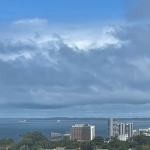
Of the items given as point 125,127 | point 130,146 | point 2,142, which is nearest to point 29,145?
point 2,142

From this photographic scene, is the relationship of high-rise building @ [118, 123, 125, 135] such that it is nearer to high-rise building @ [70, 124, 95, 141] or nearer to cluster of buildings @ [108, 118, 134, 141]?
cluster of buildings @ [108, 118, 134, 141]

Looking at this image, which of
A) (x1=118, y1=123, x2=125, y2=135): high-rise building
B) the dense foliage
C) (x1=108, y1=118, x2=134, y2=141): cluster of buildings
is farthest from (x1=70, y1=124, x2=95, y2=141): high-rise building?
the dense foliage

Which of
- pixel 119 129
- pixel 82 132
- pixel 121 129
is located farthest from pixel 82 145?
pixel 119 129

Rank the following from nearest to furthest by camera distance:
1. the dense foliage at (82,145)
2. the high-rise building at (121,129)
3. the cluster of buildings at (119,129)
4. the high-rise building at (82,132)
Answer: the dense foliage at (82,145), the high-rise building at (82,132), the cluster of buildings at (119,129), the high-rise building at (121,129)

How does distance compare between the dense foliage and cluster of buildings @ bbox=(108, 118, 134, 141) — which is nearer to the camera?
the dense foliage

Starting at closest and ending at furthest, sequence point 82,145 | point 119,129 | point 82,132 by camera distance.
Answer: point 82,145
point 82,132
point 119,129

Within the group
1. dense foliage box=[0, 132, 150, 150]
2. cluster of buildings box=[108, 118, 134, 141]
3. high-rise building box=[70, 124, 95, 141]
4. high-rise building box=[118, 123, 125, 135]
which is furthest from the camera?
high-rise building box=[118, 123, 125, 135]

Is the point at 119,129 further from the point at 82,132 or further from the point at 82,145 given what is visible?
the point at 82,145

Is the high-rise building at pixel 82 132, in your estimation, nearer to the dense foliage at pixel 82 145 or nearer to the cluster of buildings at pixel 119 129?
the cluster of buildings at pixel 119 129

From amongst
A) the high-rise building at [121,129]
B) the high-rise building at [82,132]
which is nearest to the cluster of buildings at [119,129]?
the high-rise building at [121,129]

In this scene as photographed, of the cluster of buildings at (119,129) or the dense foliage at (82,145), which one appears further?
the cluster of buildings at (119,129)

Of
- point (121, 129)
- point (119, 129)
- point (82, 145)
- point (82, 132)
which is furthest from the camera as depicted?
point (119, 129)
